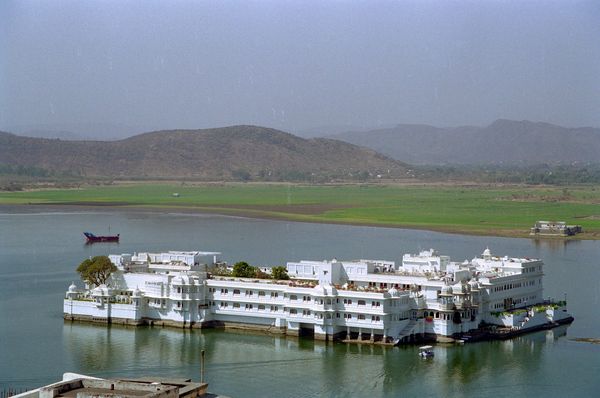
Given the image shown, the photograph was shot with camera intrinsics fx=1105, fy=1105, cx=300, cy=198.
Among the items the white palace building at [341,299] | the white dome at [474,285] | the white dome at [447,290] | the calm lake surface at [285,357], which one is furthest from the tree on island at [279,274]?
the white dome at [474,285]

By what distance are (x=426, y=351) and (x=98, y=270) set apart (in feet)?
41.2

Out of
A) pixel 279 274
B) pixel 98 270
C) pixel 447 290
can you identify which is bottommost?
pixel 447 290

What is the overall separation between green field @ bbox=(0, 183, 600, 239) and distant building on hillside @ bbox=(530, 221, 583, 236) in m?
0.89

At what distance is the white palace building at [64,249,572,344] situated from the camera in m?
34.0

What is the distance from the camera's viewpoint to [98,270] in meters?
38.4

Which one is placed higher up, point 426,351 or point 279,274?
point 279,274

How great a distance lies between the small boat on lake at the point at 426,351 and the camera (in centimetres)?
3189

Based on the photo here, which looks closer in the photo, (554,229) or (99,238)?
(99,238)

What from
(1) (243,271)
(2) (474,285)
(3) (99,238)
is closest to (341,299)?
(2) (474,285)

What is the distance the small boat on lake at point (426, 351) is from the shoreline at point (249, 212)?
136ft

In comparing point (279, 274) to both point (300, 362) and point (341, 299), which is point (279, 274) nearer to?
point (341, 299)

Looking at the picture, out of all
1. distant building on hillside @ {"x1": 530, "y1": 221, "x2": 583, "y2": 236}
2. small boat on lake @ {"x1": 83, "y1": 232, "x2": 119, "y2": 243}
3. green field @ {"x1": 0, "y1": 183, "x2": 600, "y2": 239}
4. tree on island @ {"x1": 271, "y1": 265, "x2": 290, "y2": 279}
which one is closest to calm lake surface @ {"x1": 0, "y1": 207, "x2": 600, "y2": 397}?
tree on island @ {"x1": 271, "y1": 265, "x2": 290, "y2": 279}

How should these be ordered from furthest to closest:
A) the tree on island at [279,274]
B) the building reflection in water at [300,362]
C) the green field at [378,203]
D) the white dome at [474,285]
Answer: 1. the green field at [378,203]
2. the tree on island at [279,274]
3. the white dome at [474,285]
4. the building reflection in water at [300,362]

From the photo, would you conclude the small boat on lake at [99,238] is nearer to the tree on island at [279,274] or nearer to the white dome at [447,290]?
the tree on island at [279,274]
